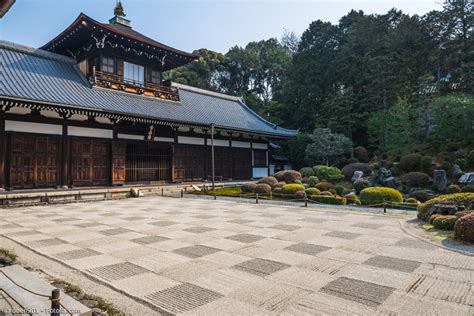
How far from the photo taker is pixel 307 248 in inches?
227

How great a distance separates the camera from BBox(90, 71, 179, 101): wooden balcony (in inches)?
690

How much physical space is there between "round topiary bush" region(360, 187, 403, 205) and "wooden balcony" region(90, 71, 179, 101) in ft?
47.0

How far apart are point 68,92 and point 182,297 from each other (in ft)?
49.0

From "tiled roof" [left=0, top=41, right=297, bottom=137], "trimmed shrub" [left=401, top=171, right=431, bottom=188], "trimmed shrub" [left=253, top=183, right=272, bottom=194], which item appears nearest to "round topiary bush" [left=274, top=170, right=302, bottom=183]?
"trimmed shrub" [left=253, top=183, right=272, bottom=194]

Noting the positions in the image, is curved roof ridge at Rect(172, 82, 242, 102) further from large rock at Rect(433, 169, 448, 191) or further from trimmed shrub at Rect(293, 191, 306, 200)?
large rock at Rect(433, 169, 448, 191)

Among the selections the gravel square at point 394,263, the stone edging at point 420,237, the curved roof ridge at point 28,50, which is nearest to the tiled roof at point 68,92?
the curved roof ridge at point 28,50

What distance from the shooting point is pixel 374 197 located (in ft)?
42.6

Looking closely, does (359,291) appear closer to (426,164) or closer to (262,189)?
(262,189)

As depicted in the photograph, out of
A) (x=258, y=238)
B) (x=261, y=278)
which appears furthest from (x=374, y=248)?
(x=261, y=278)

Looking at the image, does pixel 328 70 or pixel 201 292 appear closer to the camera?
pixel 201 292

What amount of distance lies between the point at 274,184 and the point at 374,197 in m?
6.40

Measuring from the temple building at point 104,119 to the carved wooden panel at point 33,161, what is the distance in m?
0.04

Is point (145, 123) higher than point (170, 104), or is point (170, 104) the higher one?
point (170, 104)

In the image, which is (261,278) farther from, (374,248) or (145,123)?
(145,123)
